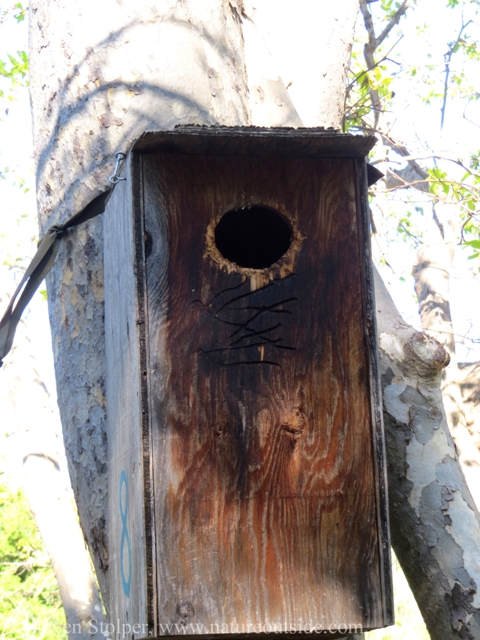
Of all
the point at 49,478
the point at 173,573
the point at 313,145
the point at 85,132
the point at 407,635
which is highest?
the point at 85,132

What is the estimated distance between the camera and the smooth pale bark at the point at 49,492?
4.52 meters

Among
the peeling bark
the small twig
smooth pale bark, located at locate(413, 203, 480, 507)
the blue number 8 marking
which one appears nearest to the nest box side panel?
the blue number 8 marking

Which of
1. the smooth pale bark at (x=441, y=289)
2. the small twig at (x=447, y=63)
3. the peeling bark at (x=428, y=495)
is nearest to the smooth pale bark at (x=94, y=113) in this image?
the peeling bark at (x=428, y=495)

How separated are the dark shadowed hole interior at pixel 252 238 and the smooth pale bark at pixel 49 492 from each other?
8.89 ft

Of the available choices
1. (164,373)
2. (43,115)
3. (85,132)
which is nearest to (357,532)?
(164,373)

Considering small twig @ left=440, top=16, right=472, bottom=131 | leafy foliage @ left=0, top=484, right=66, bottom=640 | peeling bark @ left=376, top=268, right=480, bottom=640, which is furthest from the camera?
leafy foliage @ left=0, top=484, right=66, bottom=640

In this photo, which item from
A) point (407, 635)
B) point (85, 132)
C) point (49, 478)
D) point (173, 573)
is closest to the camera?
point (173, 573)

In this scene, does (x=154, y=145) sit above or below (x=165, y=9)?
below

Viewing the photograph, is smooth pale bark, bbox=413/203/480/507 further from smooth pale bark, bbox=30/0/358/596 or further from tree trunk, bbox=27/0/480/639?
smooth pale bark, bbox=30/0/358/596

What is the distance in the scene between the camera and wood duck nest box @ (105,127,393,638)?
144 cm

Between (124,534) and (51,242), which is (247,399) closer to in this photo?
(124,534)

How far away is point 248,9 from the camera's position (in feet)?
9.57

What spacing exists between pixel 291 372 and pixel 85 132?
0.86 meters

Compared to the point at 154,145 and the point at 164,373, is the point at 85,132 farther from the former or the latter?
the point at 164,373
